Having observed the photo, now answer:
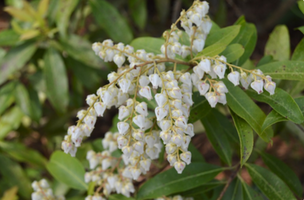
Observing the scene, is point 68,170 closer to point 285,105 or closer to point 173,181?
point 173,181

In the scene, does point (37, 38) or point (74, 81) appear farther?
point (74, 81)

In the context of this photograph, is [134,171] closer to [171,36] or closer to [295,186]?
[171,36]

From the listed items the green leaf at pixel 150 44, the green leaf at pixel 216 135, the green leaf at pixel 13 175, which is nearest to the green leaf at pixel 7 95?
the green leaf at pixel 13 175

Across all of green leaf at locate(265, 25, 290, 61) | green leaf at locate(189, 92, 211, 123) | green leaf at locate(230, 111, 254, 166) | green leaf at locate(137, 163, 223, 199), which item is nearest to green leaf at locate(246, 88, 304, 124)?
green leaf at locate(230, 111, 254, 166)

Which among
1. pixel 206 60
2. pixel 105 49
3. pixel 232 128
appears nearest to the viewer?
pixel 206 60

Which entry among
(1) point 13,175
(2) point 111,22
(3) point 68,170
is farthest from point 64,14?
(1) point 13,175

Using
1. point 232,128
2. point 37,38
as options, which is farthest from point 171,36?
point 37,38
